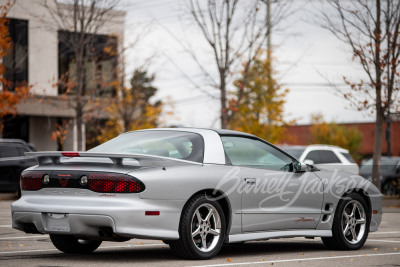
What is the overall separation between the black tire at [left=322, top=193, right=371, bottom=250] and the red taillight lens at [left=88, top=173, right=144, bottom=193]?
3.14 metres

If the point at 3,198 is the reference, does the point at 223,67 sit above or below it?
above

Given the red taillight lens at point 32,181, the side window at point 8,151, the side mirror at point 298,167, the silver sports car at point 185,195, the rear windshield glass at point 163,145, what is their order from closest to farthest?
the silver sports car at point 185,195, the red taillight lens at point 32,181, the rear windshield glass at point 163,145, the side mirror at point 298,167, the side window at point 8,151

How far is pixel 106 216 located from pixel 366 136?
7076cm

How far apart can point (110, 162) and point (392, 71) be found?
15468 mm

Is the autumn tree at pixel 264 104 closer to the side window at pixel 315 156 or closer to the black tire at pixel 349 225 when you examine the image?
the side window at pixel 315 156

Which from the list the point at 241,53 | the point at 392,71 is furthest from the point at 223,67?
the point at 392,71

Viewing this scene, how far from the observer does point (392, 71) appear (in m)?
21.8

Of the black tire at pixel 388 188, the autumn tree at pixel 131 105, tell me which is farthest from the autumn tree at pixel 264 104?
the black tire at pixel 388 188

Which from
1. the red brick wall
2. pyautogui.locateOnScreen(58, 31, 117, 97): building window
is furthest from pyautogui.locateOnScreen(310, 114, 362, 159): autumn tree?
pyautogui.locateOnScreen(58, 31, 117, 97): building window

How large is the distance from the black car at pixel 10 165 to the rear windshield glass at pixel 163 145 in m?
14.1

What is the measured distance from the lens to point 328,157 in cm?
2264

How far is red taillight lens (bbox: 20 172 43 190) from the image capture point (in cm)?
809

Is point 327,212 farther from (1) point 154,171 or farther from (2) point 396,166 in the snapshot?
(2) point 396,166

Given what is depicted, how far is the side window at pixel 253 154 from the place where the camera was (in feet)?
29.3
